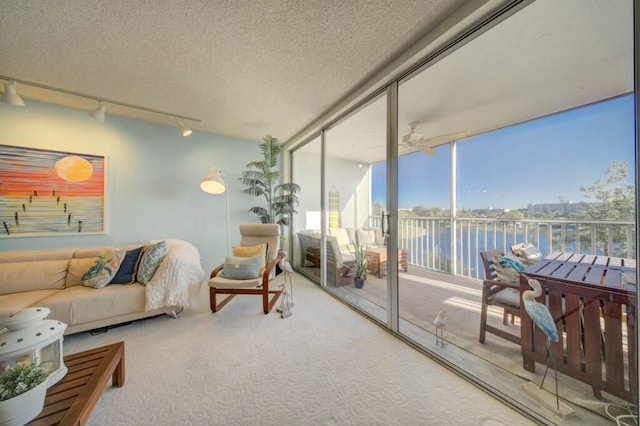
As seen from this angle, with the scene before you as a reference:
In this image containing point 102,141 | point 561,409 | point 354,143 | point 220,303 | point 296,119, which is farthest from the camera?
point 354,143

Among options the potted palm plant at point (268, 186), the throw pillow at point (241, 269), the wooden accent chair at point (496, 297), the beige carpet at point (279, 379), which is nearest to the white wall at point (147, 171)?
the potted palm plant at point (268, 186)

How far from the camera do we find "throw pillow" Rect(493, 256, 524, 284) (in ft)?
5.35

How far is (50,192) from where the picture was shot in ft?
8.78

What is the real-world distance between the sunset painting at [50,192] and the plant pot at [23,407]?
2809mm

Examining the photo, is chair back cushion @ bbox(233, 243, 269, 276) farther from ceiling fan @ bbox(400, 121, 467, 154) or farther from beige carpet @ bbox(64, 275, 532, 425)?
ceiling fan @ bbox(400, 121, 467, 154)

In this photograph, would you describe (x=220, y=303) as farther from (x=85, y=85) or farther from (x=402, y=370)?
(x=85, y=85)

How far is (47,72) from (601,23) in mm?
4477

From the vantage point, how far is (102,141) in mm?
2980

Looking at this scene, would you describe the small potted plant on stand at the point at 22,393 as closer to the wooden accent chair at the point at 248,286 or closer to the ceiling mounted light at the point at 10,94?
the wooden accent chair at the point at 248,286

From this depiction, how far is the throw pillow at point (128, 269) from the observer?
2287mm

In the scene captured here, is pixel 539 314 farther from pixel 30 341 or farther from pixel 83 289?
pixel 83 289

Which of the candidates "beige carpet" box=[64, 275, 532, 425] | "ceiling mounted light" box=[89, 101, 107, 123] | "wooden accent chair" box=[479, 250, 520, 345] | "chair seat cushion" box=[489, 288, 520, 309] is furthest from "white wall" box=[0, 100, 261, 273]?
"chair seat cushion" box=[489, 288, 520, 309]

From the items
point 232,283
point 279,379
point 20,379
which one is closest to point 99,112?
point 232,283

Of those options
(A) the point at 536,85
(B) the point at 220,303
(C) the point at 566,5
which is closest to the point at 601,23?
(C) the point at 566,5
